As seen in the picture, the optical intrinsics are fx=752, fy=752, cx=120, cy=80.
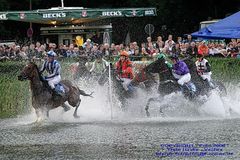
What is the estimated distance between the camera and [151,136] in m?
17.6

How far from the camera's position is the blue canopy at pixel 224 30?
26517mm

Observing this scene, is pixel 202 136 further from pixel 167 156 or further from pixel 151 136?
pixel 167 156

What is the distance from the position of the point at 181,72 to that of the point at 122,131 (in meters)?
4.34

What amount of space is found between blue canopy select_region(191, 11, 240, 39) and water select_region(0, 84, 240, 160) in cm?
196

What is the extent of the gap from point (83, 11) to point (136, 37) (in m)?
19.2

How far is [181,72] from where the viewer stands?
22531mm

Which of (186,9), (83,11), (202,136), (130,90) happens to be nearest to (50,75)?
(130,90)

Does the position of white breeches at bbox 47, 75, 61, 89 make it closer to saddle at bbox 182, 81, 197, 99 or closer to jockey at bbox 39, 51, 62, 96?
jockey at bbox 39, 51, 62, 96

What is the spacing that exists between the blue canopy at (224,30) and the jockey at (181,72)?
4177 mm

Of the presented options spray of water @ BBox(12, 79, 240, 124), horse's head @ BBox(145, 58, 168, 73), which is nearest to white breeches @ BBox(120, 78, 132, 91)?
spray of water @ BBox(12, 79, 240, 124)

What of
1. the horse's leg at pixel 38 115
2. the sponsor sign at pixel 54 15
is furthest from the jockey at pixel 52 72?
the sponsor sign at pixel 54 15

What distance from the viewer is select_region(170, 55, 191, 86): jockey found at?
22.4m

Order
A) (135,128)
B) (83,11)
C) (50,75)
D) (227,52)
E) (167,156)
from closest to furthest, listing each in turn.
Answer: (167,156), (135,128), (50,75), (227,52), (83,11)

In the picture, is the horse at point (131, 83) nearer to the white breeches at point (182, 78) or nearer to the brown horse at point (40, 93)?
the white breeches at point (182, 78)
